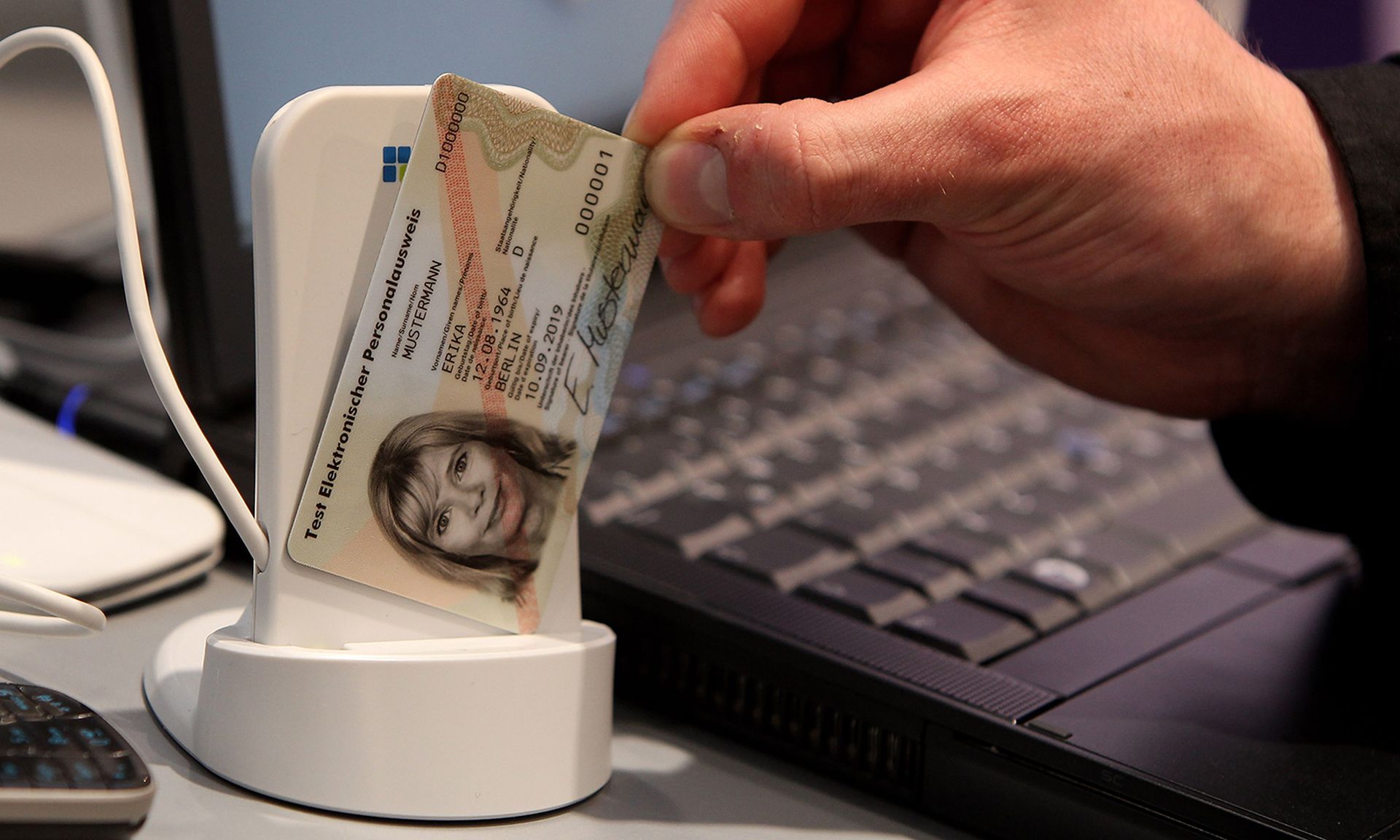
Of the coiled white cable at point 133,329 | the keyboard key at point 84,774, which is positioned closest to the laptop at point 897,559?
the coiled white cable at point 133,329

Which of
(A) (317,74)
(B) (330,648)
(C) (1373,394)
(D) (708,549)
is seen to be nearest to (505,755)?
(B) (330,648)

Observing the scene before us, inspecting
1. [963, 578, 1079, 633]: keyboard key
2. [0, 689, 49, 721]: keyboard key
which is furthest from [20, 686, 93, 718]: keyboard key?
[963, 578, 1079, 633]: keyboard key

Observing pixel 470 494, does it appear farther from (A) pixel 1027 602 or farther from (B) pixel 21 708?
(A) pixel 1027 602

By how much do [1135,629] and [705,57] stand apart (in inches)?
12.4

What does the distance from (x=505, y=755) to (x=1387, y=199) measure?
1.45ft

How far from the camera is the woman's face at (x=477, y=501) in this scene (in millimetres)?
443

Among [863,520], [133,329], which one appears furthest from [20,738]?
[863,520]

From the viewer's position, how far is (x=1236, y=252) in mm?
574

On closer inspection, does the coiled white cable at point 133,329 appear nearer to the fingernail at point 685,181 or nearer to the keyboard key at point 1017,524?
the fingernail at point 685,181

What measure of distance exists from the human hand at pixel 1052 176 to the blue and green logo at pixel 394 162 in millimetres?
99

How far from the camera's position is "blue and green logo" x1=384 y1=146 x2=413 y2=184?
1.34ft

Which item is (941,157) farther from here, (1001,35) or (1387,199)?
(1387,199)

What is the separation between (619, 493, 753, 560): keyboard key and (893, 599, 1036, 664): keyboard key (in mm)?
101

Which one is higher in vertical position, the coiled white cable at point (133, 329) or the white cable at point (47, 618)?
the coiled white cable at point (133, 329)
